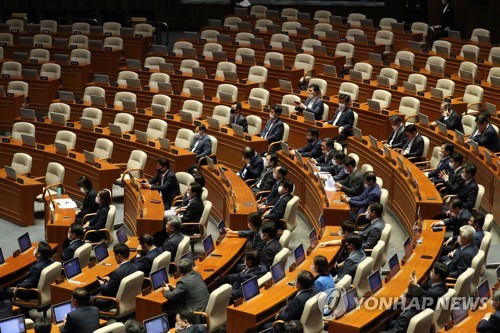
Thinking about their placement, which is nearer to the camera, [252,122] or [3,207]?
[3,207]

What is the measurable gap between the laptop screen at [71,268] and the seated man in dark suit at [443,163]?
18.5 feet

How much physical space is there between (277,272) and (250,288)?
59 cm

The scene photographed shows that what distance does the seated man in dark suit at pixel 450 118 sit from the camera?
53.8 feet

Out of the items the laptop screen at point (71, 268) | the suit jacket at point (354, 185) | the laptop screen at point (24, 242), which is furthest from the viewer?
the suit jacket at point (354, 185)

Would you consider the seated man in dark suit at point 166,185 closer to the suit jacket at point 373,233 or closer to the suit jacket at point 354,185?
the suit jacket at point 354,185

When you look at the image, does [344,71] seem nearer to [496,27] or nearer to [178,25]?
[496,27]

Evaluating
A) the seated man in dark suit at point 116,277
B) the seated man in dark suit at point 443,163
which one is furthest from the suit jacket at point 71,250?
the seated man in dark suit at point 443,163

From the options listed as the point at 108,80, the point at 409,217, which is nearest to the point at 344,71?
the point at 108,80

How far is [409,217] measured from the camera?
1416cm

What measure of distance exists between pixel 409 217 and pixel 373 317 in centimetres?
429

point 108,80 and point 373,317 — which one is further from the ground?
point 373,317

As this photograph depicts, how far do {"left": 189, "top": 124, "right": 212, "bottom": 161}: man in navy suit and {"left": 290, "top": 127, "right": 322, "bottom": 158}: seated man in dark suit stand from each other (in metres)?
1.49

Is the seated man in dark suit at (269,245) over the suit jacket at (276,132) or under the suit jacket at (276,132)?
over

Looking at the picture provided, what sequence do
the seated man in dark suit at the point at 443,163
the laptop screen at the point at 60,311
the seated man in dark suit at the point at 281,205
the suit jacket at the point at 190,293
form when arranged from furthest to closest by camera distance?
the seated man in dark suit at the point at 443,163 < the seated man in dark suit at the point at 281,205 < the suit jacket at the point at 190,293 < the laptop screen at the point at 60,311
